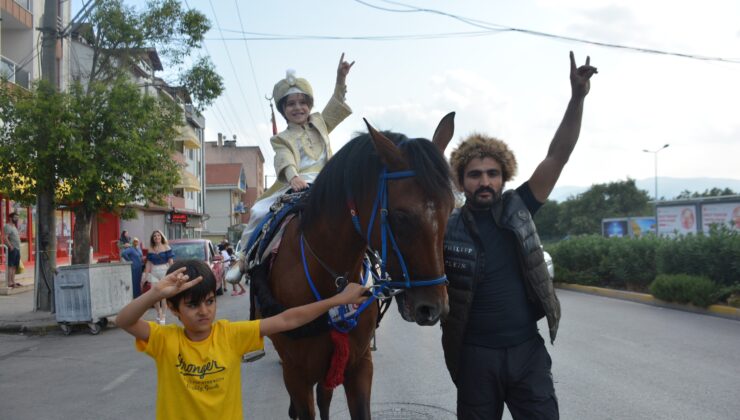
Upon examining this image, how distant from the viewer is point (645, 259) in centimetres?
1435

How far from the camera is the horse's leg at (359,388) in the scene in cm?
353

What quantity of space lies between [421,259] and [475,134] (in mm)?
1062

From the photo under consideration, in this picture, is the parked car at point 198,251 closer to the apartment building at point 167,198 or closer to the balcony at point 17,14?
the apartment building at point 167,198

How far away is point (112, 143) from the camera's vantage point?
11445 mm

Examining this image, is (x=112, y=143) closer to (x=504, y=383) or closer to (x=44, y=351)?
(x=44, y=351)

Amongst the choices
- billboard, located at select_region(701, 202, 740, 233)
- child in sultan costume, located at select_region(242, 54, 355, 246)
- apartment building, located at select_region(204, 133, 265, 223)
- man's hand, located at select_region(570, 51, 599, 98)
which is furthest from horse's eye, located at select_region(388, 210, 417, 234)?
apartment building, located at select_region(204, 133, 265, 223)

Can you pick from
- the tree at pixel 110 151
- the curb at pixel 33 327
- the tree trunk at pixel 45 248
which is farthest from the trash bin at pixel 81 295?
the tree trunk at pixel 45 248

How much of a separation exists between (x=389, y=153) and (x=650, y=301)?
11855mm

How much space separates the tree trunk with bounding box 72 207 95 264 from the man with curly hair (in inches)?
446

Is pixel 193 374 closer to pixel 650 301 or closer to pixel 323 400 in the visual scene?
pixel 323 400

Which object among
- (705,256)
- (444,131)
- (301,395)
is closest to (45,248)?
(301,395)

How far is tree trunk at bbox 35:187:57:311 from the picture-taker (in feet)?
40.7

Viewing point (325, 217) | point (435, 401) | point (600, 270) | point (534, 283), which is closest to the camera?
point (534, 283)

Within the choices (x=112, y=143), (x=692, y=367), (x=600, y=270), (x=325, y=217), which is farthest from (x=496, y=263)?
(x=600, y=270)
